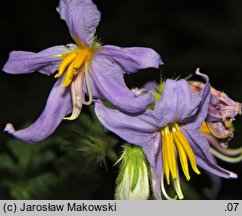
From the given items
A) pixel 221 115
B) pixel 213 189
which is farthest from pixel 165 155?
pixel 213 189

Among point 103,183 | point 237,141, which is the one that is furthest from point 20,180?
point 237,141

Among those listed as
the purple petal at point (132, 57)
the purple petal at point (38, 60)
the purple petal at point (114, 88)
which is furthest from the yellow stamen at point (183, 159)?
the purple petal at point (38, 60)

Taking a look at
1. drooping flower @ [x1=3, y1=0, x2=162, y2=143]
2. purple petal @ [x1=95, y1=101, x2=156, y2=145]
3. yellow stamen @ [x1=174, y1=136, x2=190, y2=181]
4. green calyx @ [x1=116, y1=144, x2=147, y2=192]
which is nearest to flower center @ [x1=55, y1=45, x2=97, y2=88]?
drooping flower @ [x1=3, y1=0, x2=162, y2=143]

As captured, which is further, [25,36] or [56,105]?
[25,36]

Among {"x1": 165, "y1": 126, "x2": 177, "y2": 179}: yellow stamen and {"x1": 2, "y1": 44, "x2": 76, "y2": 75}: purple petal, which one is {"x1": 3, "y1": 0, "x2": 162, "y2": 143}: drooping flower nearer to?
{"x1": 2, "y1": 44, "x2": 76, "y2": 75}: purple petal
